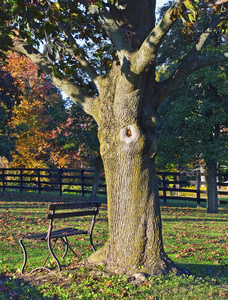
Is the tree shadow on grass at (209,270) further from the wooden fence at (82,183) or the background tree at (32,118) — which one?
the background tree at (32,118)

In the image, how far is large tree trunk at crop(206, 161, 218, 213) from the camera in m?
16.0

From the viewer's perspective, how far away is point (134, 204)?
18.5 ft

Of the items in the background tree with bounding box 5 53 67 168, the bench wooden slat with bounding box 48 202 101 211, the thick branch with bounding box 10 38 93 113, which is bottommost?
the bench wooden slat with bounding box 48 202 101 211

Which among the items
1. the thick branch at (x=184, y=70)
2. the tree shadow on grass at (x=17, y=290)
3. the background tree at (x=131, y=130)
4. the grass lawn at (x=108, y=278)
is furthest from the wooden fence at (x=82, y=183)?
the tree shadow on grass at (x=17, y=290)

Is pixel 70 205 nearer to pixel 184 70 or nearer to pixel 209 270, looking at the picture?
pixel 209 270

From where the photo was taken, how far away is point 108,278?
5.25m

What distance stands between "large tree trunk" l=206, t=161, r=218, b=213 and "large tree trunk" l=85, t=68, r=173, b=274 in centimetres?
1090

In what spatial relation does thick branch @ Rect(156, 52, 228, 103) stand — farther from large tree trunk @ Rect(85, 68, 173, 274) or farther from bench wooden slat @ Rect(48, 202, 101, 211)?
bench wooden slat @ Rect(48, 202, 101, 211)

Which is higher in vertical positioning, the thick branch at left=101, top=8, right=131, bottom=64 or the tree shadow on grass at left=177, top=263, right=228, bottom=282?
the thick branch at left=101, top=8, right=131, bottom=64

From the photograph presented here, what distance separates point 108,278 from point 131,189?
1356 millimetres

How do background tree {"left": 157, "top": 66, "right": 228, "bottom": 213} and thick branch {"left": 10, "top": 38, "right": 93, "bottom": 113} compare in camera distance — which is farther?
background tree {"left": 157, "top": 66, "right": 228, "bottom": 213}

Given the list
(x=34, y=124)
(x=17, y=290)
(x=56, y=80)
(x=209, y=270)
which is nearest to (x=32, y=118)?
(x=34, y=124)

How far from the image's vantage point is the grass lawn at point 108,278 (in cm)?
479

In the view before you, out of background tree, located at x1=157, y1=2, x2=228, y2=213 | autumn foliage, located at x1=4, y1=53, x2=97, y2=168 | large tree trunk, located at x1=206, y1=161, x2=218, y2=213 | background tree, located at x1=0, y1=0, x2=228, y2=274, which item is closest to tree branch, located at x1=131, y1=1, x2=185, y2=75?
background tree, located at x1=0, y1=0, x2=228, y2=274
